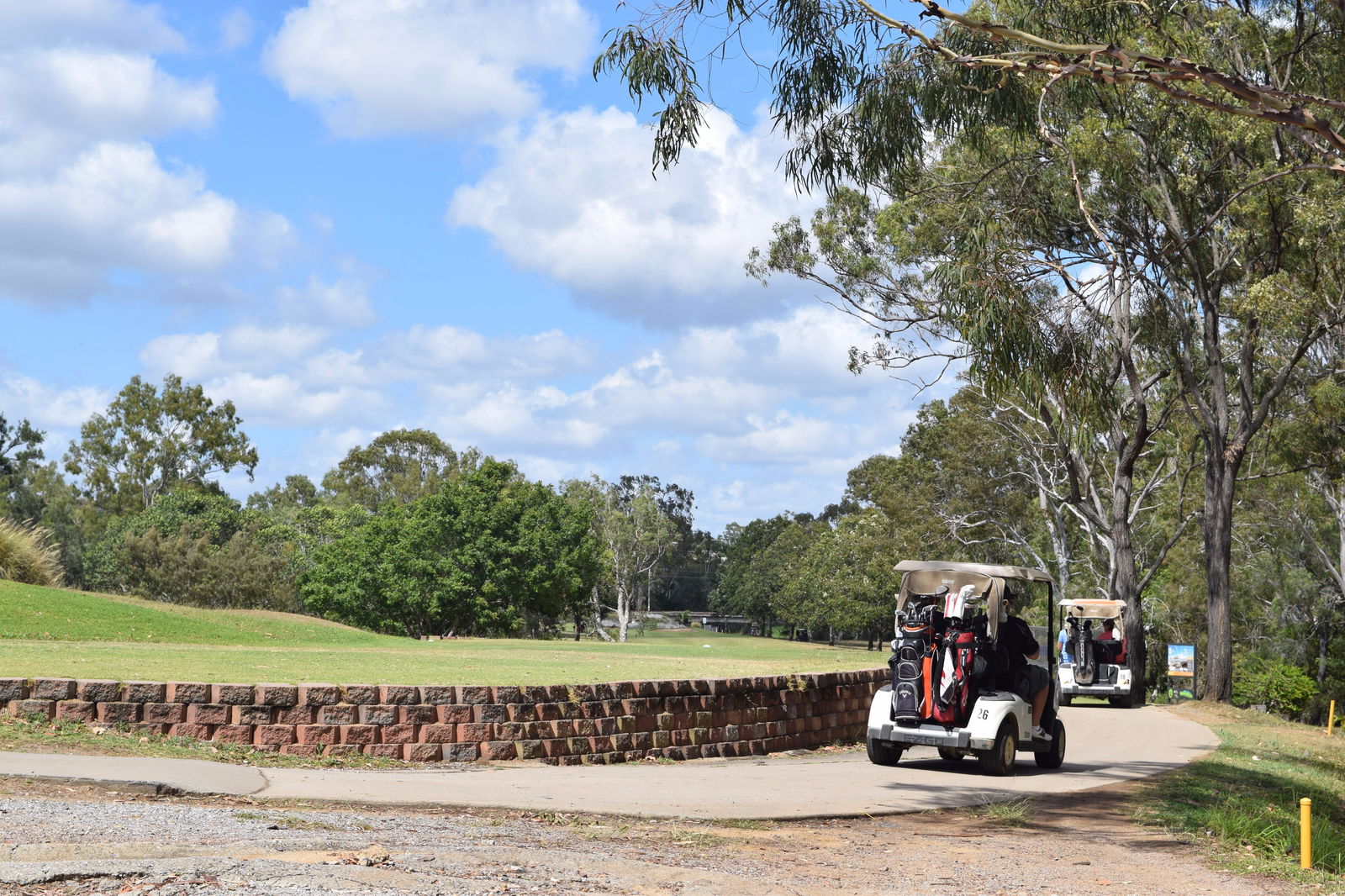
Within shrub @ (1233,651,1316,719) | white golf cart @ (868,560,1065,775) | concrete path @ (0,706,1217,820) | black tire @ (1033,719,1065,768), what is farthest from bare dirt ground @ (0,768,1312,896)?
shrub @ (1233,651,1316,719)

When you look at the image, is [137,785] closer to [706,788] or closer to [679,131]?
[706,788]

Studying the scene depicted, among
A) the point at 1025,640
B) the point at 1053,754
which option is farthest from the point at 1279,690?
the point at 1025,640

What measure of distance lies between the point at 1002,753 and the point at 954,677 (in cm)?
94

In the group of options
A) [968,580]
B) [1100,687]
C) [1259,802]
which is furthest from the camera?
[1100,687]

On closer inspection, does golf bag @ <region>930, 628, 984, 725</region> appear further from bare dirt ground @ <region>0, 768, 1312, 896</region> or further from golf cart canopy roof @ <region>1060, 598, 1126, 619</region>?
golf cart canopy roof @ <region>1060, 598, 1126, 619</region>

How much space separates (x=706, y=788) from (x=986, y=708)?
320 cm

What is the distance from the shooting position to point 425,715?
11.5m

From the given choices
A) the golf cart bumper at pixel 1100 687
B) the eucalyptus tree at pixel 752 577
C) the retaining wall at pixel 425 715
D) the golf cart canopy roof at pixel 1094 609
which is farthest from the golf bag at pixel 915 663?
the eucalyptus tree at pixel 752 577

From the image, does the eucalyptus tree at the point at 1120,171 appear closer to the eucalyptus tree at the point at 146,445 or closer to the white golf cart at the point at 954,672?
the white golf cart at the point at 954,672

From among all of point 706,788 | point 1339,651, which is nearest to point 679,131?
point 706,788

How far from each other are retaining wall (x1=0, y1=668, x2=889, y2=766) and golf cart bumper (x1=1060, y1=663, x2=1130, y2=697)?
1384 cm

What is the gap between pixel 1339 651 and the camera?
4488cm

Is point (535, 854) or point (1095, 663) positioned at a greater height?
point (1095, 663)

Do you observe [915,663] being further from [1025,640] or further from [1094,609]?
[1094,609]
